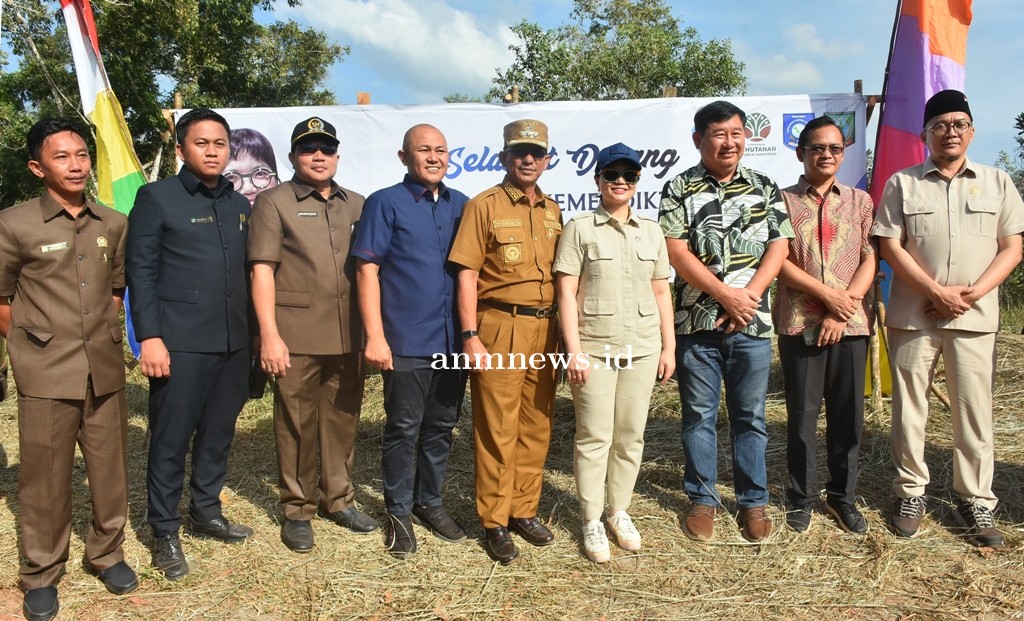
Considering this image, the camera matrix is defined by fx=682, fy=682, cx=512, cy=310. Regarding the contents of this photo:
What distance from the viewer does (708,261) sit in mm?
3227

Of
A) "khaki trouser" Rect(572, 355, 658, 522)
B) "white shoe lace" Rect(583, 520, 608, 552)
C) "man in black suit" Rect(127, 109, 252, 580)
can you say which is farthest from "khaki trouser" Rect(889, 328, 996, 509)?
"man in black suit" Rect(127, 109, 252, 580)

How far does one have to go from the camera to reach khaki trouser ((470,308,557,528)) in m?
3.06

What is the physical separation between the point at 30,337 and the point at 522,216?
6.79 feet

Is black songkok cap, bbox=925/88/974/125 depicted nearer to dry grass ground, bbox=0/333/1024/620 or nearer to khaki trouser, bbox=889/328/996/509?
khaki trouser, bbox=889/328/996/509

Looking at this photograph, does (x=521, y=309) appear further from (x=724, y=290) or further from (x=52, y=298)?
(x=52, y=298)

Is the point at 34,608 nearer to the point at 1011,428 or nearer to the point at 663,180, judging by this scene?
the point at 663,180

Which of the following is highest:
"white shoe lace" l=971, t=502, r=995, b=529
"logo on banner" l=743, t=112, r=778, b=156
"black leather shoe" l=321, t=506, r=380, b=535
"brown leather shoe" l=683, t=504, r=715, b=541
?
"logo on banner" l=743, t=112, r=778, b=156

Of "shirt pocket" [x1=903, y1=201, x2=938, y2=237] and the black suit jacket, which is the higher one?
"shirt pocket" [x1=903, y1=201, x2=938, y2=237]

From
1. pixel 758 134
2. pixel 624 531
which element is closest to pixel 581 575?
pixel 624 531

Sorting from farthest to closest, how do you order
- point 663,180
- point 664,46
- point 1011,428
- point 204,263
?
point 664,46
point 663,180
point 1011,428
point 204,263

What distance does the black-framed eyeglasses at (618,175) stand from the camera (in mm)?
3008

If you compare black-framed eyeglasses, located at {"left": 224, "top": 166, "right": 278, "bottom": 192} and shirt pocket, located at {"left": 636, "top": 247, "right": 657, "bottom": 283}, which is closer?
shirt pocket, located at {"left": 636, "top": 247, "right": 657, "bottom": 283}

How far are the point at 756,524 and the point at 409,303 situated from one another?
77.8 inches

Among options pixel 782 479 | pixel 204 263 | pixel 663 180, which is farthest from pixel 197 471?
pixel 663 180
